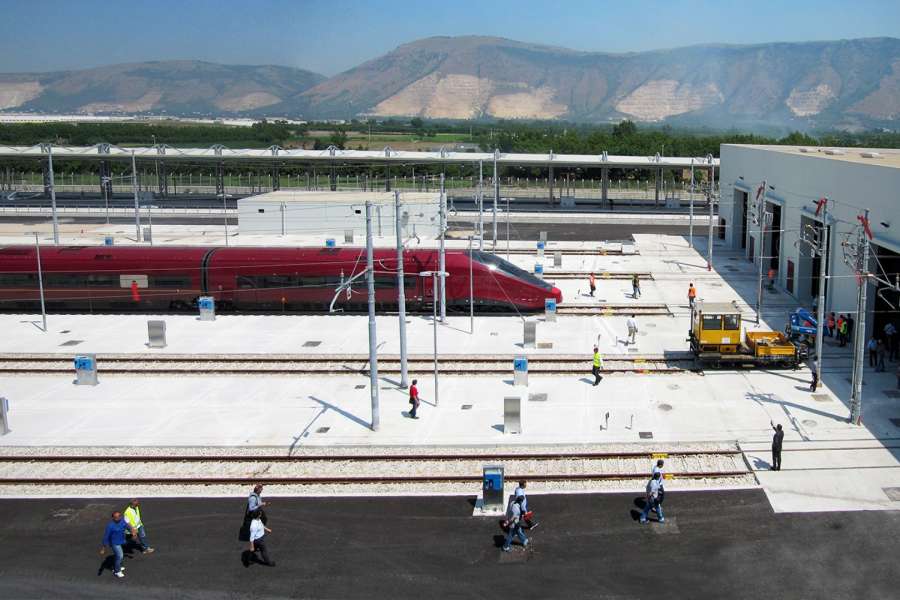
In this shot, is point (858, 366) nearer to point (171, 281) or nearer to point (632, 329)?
point (632, 329)

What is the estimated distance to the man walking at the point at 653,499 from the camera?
16.1m

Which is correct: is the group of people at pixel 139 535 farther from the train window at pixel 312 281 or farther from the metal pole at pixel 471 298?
the train window at pixel 312 281

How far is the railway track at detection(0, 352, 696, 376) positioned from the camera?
26.1 meters

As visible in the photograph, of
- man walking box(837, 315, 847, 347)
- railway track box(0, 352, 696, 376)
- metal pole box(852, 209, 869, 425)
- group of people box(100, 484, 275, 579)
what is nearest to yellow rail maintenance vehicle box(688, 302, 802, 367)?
railway track box(0, 352, 696, 376)

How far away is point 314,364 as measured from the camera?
2692cm

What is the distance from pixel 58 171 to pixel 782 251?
79.2 meters

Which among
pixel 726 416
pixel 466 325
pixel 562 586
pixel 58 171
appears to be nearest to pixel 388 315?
pixel 466 325

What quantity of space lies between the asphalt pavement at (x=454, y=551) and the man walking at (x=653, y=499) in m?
0.17

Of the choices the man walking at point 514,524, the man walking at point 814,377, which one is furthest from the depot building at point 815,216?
the man walking at point 514,524

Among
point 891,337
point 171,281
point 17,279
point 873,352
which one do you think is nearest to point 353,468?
point 873,352

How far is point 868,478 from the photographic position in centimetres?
1805

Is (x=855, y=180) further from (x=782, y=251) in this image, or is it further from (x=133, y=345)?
(x=133, y=345)

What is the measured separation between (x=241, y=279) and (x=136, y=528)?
18.7 m

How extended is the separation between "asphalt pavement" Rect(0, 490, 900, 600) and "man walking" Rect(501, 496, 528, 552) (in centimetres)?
19
